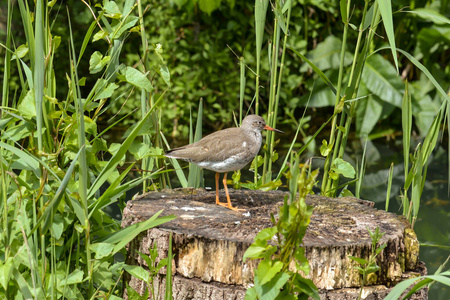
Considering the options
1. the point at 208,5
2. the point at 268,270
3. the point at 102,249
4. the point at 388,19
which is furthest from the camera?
the point at 208,5

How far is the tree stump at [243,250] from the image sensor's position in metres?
2.21

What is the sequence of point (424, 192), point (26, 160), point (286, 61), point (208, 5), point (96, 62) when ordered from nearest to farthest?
point (26, 160), point (96, 62), point (424, 192), point (208, 5), point (286, 61)

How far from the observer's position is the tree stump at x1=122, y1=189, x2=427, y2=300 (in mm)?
2211

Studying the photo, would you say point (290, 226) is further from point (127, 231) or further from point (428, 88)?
point (428, 88)

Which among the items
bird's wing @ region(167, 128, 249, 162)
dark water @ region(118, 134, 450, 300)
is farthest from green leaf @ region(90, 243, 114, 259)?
dark water @ region(118, 134, 450, 300)

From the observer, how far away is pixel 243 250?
221cm

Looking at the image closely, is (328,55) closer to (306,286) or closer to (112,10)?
(112,10)

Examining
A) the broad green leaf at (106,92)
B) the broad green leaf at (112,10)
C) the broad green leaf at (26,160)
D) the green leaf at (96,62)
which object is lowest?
the broad green leaf at (26,160)

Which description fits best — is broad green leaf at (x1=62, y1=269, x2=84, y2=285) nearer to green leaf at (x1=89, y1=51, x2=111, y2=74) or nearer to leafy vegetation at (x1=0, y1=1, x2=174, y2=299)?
leafy vegetation at (x1=0, y1=1, x2=174, y2=299)

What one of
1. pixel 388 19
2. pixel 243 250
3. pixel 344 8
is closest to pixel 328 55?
pixel 344 8

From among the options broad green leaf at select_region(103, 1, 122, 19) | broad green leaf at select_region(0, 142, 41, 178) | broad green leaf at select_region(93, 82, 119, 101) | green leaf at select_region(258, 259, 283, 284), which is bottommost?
green leaf at select_region(258, 259, 283, 284)

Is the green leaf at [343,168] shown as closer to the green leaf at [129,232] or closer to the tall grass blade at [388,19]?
the tall grass blade at [388,19]

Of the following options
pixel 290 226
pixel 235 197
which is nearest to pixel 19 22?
pixel 235 197

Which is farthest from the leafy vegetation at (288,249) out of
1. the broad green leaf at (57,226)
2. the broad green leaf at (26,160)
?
the broad green leaf at (26,160)
